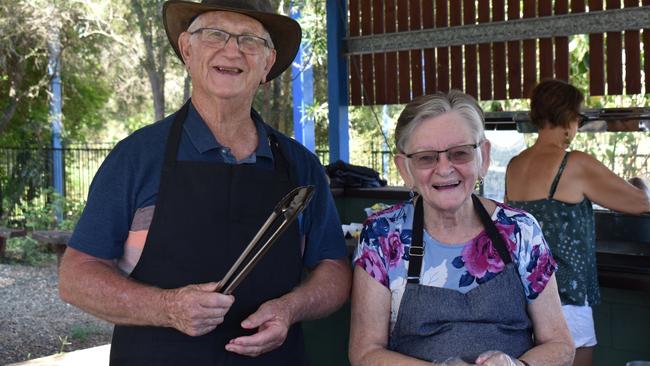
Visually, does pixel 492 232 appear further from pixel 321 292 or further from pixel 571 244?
pixel 571 244

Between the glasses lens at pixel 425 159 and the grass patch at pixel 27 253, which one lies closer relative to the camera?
the glasses lens at pixel 425 159

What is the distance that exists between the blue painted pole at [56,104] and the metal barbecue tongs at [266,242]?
1424 centimetres

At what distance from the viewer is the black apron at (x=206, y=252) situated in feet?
8.01

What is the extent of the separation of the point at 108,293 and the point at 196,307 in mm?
304

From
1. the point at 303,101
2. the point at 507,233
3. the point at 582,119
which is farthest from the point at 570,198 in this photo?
the point at 303,101

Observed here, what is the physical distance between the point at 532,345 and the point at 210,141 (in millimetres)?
1081

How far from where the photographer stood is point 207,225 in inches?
98.0

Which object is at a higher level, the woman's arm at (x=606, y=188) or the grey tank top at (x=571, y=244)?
the woman's arm at (x=606, y=188)

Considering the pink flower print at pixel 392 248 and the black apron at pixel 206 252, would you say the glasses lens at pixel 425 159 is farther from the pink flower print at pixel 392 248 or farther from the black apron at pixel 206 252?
the black apron at pixel 206 252

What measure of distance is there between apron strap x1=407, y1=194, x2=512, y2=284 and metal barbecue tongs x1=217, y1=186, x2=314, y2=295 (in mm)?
467

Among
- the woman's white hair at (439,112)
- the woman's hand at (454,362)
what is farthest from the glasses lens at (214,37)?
the woman's hand at (454,362)

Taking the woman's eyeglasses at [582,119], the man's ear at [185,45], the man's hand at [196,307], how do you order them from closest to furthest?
the man's hand at [196,307]
the man's ear at [185,45]
the woman's eyeglasses at [582,119]

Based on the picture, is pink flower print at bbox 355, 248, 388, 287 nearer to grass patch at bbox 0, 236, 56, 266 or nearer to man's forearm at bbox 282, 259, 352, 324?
man's forearm at bbox 282, 259, 352, 324

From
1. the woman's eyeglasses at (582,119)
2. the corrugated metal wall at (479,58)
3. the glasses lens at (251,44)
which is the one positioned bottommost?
the woman's eyeglasses at (582,119)
